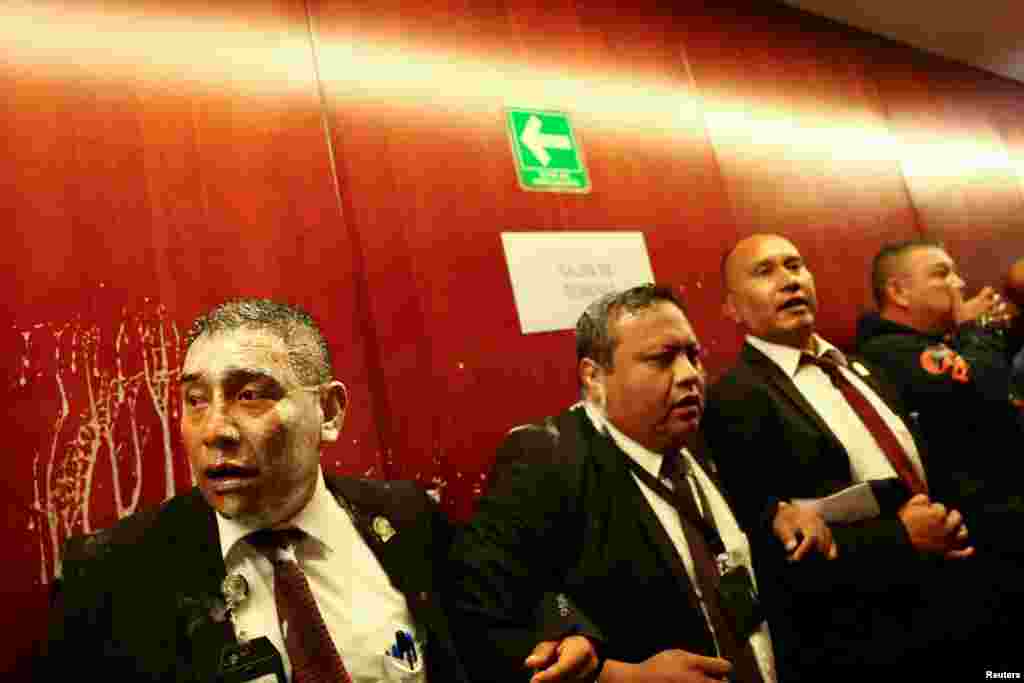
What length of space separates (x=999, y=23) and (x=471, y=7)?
12.4 feet

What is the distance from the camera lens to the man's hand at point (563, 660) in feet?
4.03

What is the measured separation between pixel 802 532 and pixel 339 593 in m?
1.15

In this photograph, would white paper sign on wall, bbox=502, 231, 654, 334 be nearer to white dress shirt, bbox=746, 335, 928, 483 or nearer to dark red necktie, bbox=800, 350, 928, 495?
white dress shirt, bbox=746, 335, 928, 483

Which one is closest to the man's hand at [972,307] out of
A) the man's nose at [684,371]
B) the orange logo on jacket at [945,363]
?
the orange logo on jacket at [945,363]

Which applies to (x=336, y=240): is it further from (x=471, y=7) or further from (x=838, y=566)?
(x=838, y=566)

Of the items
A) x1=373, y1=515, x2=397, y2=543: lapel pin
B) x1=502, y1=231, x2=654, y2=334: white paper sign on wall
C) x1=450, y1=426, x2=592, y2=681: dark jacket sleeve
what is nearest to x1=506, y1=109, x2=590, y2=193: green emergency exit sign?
x1=502, y1=231, x2=654, y2=334: white paper sign on wall

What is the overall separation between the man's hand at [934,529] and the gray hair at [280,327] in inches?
64.5

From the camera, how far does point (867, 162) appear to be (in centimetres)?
371

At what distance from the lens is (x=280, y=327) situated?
1.36 meters

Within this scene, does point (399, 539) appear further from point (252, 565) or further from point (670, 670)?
point (670, 670)

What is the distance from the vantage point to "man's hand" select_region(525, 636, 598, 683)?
1.23 meters

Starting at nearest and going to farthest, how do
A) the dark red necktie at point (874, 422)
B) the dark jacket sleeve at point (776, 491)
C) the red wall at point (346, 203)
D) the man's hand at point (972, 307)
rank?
the red wall at point (346, 203), the dark jacket sleeve at point (776, 491), the dark red necktie at point (874, 422), the man's hand at point (972, 307)

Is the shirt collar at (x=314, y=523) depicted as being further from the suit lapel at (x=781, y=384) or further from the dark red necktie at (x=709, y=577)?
the suit lapel at (x=781, y=384)

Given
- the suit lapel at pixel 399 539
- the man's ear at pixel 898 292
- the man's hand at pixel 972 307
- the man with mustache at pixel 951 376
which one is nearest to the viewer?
the suit lapel at pixel 399 539
